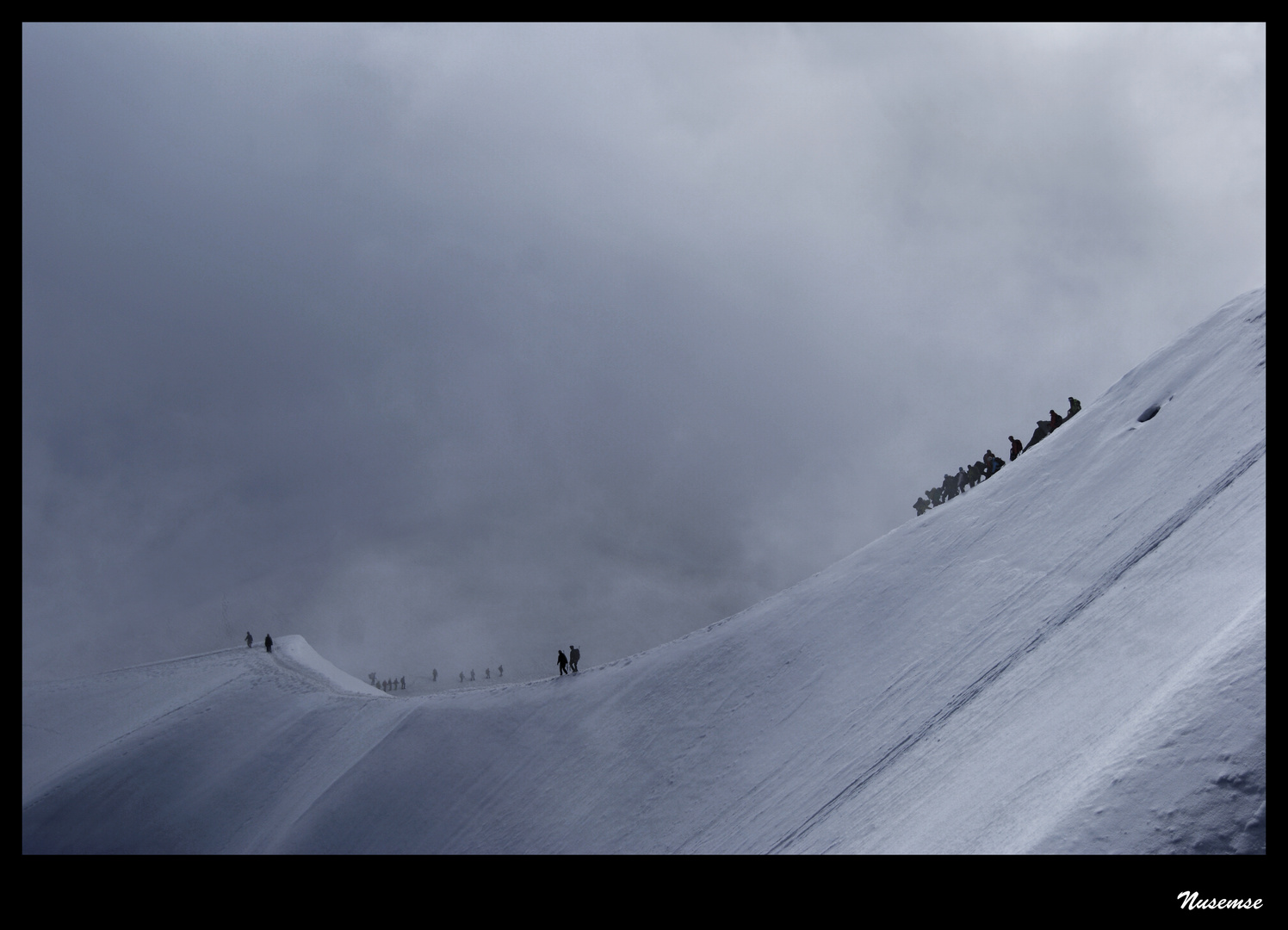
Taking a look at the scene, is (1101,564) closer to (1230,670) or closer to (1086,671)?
(1086,671)

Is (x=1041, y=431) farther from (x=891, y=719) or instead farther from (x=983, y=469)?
(x=891, y=719)

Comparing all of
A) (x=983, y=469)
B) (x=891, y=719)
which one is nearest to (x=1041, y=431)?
(x=983, y=469)

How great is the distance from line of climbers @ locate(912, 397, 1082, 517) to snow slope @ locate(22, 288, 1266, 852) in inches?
147

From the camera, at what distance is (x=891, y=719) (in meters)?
17.2

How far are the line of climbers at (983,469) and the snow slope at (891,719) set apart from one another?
373cm

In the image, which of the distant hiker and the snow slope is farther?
the distant hiker

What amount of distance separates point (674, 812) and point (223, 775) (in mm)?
15603

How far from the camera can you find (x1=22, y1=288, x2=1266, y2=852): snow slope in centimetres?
944

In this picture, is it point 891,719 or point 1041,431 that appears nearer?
point 891,719

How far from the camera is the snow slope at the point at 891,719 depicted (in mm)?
9438

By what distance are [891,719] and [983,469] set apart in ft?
56.2

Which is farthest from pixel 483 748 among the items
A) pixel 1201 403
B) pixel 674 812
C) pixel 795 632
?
pixel 1201 403

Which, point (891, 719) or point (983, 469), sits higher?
point (983, 469)
